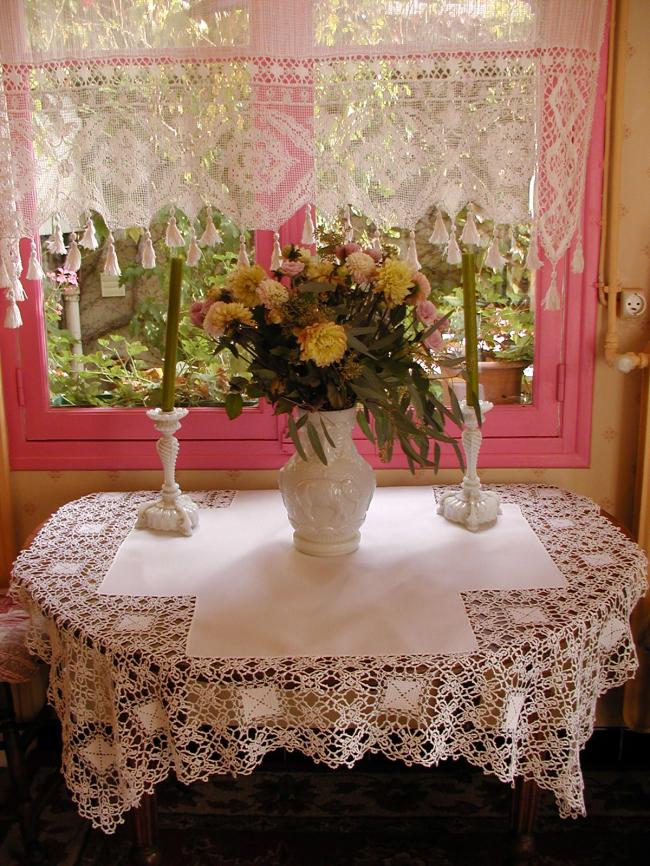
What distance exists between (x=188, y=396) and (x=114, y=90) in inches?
30.9

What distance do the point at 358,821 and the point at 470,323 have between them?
1300 mm

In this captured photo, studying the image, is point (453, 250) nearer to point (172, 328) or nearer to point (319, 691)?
point (172, 328)

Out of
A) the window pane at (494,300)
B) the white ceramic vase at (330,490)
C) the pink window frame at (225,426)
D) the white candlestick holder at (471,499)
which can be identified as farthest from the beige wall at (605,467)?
the white ceramic vase at (330,490)

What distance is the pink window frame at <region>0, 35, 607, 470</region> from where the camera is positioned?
2.29 m

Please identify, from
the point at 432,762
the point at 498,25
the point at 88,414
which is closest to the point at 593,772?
the point at 432,762

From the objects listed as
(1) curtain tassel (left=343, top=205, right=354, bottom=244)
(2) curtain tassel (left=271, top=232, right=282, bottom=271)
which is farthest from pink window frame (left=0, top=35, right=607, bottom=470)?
(1) curtain tassel (left=343, top=205, right=354, bottom=244)

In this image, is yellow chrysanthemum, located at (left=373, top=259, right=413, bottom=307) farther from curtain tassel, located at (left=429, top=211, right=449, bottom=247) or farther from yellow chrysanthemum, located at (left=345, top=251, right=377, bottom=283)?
curtain tassel, located at (left=429, top=211, right=449, bottom=247)

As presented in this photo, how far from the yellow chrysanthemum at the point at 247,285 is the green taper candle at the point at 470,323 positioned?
0.40 meters

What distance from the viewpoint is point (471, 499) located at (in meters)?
1.99

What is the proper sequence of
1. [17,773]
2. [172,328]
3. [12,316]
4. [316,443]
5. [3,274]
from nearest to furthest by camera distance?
[316,443] → [172,328] → [17,773] → [3,274] → [12,316]

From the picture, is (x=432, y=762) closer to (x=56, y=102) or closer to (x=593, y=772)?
(x=593, y=772)

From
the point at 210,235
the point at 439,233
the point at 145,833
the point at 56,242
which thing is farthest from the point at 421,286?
the point at 145,833

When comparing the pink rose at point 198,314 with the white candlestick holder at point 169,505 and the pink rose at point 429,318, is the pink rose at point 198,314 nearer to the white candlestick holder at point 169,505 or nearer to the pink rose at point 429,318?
the white candlestick holder at point 169,505

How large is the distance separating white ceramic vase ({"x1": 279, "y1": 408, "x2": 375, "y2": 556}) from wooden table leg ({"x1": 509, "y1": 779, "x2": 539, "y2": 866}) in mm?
617
